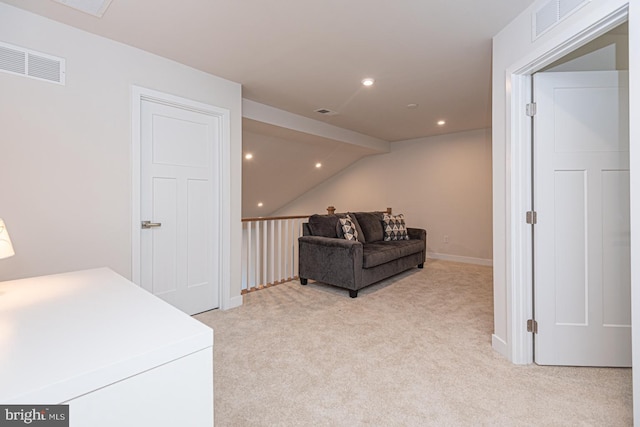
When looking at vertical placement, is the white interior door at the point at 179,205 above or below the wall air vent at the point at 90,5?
below

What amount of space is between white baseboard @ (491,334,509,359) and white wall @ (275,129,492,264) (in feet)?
11.2

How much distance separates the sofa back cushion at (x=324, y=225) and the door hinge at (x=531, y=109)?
2.54 metres

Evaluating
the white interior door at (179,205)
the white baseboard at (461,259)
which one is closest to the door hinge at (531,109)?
the white interior door at (179,205)

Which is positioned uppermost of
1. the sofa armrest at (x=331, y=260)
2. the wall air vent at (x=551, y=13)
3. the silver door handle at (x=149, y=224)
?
the wall air vent at (x=551, y=13)

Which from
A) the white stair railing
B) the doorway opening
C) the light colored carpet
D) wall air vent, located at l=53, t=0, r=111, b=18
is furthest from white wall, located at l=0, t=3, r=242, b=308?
the doorway opening

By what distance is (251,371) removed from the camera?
2.08m

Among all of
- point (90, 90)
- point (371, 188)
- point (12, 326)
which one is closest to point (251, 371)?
point (12, 326)

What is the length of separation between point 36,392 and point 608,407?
244 cm

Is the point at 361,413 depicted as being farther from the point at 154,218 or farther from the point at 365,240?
the point at 365,240

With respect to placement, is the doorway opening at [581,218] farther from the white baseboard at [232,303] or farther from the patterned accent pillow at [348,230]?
the white baseboard at [232,303]

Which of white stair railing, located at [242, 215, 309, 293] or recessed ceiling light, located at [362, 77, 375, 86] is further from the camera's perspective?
white stair railing, located at [242, 215, 309, 293]

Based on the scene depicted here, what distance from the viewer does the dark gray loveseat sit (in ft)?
12.3

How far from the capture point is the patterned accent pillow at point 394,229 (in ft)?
16.4

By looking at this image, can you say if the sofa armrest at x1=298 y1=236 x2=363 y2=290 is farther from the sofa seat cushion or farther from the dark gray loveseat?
the sofa seat cushion
